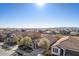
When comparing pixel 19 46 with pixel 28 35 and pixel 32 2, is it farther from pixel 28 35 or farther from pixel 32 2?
pixel 32 2

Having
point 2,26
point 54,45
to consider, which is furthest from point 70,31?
point 2,26

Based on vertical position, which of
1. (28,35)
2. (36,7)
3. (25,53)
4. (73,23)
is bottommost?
(25,53)

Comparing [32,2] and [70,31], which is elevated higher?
[32,2]

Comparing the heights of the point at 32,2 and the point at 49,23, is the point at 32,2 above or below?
above

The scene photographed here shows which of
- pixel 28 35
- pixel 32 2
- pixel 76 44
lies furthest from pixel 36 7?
pixel 76 44

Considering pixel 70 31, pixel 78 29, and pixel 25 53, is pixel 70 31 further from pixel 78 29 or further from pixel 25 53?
pixel 25 53
